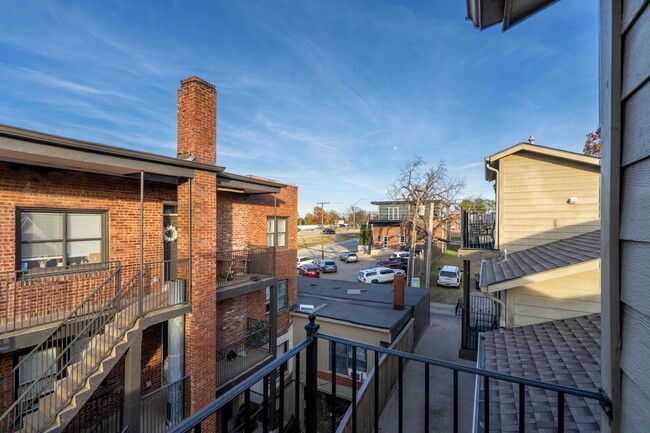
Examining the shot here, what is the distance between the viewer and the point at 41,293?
5.70 meters

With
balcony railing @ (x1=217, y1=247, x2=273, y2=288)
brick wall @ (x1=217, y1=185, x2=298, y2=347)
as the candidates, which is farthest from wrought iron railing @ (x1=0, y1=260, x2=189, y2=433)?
brick wall @ (x1=217, y1=185, x2=298, y2=347)

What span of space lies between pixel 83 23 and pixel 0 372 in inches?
318

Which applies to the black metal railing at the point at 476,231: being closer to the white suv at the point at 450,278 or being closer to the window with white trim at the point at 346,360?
the window with white trim at the point at 346,360

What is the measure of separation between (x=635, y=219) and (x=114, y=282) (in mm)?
8046

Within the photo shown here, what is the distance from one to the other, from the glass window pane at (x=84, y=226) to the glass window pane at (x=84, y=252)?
15cm

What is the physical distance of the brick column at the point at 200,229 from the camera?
7168 millimetres

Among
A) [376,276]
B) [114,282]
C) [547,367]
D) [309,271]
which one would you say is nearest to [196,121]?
[114,282]

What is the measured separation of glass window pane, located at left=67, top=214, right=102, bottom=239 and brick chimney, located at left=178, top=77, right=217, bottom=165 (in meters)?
2.31

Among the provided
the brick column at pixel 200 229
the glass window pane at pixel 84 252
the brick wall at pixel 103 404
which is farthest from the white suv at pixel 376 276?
the glass window pane at pixel 84 252

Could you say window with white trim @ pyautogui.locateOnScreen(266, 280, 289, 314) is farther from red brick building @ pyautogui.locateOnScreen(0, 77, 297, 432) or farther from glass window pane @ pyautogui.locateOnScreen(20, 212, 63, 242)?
glass window pane @ pyautogui.locateOnScreen(20, 212, 63, 242)

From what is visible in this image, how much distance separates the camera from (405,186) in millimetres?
24812

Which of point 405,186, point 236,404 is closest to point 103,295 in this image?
point 236,404

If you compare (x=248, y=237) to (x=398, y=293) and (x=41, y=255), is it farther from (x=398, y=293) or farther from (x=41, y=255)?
(x=398, y=293)

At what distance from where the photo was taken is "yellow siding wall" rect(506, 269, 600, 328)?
6.22 meters
